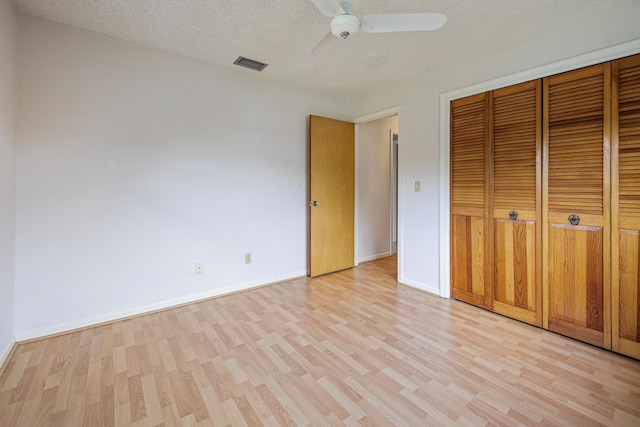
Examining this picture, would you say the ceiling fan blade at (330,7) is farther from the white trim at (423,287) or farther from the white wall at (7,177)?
the white trim at (423,287)

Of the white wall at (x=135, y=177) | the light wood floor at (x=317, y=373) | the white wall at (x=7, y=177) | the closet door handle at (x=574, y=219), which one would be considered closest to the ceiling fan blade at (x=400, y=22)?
the closet door handle at (x=574, y=219)

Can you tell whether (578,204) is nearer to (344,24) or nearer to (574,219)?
(574,219)

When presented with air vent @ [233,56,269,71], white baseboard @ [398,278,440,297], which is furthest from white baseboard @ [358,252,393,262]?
air vent @ [233,56,269,71]

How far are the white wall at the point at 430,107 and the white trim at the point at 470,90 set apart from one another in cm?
5

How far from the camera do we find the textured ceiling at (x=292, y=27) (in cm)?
192

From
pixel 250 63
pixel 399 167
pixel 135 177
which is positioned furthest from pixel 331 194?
pixel 135 177

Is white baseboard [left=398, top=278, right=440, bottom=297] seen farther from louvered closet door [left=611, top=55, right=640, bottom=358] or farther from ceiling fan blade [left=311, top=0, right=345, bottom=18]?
ceiling fan blade [left=311, top=0, right=345, bottom=18]

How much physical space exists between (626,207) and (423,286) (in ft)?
5.63

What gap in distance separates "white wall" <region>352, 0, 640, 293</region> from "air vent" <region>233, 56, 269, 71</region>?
1.43m

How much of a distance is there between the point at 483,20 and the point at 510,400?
2.44m

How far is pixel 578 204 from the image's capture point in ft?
6.66

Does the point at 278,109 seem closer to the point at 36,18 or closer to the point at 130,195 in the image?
the point at 130,195

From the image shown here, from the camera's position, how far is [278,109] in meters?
3.30

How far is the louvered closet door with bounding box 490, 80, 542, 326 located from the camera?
223cm
